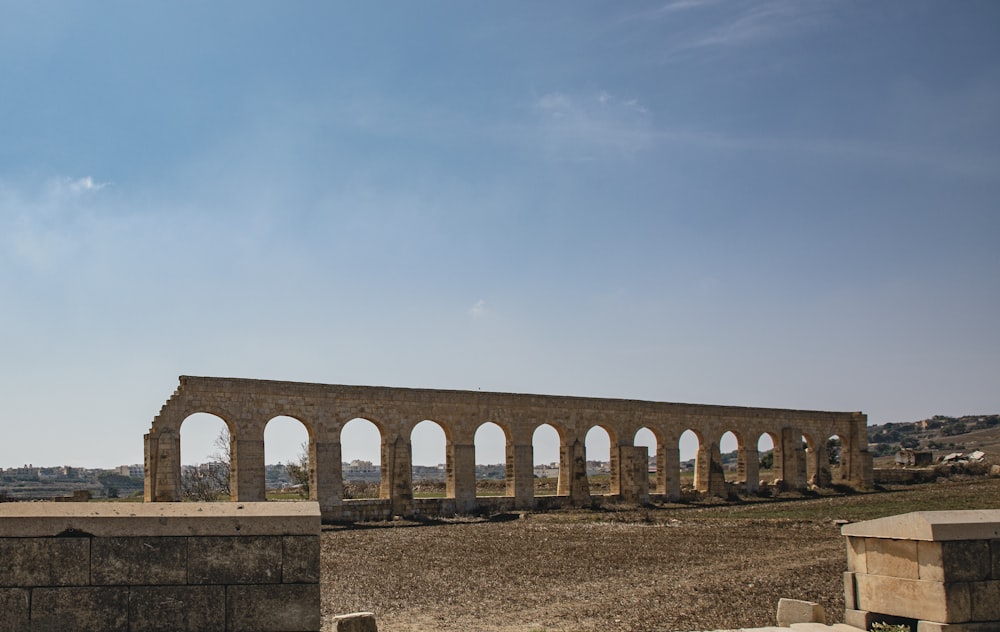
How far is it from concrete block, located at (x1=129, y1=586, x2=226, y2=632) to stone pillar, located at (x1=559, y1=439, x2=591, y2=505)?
1011 inches

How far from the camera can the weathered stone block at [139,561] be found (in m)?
5.72

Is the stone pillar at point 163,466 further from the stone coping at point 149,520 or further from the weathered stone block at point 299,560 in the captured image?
the weathered stone block at point 299,560

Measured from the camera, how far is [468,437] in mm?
29578

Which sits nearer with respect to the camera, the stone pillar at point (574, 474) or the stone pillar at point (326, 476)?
the stone pillar at point (326, 476)

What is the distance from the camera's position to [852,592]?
784 centimetres

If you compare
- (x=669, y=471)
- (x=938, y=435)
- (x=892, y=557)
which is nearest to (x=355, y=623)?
(x=892, y=557)

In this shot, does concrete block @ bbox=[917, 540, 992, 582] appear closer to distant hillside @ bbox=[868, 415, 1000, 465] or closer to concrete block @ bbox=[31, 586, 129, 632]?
concrete block @ bbox=[31, 586, 129, 632]

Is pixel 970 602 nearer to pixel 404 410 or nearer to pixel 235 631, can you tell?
pixel 235 631

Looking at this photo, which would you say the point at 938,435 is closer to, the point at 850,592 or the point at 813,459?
the point at 813,459

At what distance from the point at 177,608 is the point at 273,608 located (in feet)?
2.06

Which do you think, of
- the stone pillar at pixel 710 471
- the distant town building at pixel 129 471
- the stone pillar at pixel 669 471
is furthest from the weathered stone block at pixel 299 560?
the distant town building at pixel 129 471

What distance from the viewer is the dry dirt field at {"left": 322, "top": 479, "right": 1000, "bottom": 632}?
400 inches

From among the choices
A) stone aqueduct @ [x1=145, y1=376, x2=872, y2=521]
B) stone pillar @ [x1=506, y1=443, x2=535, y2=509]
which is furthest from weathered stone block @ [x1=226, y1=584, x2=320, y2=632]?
stone pillar @ [x1=506, y1=443, x2=535, y2=509]

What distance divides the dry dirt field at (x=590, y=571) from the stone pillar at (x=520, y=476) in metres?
5.23
